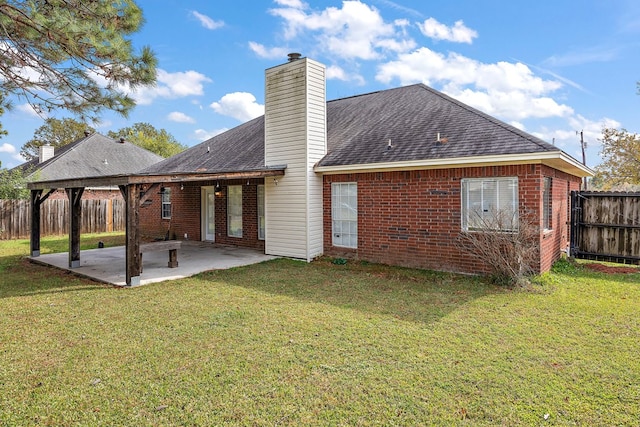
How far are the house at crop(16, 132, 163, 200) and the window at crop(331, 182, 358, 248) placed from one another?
645 inches

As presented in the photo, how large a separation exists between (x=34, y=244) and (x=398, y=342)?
11223mm

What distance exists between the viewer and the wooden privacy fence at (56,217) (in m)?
16.1

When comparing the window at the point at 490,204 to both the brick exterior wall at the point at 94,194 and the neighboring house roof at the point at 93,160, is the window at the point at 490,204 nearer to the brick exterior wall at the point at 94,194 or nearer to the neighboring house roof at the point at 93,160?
the neighboring house roof at the point at 93,160

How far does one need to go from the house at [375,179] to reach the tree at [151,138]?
105 ft

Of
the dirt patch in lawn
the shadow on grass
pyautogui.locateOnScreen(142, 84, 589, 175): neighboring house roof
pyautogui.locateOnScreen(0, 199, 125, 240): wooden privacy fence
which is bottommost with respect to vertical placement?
the shadow on grass

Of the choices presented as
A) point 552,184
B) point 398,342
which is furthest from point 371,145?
point 398,342

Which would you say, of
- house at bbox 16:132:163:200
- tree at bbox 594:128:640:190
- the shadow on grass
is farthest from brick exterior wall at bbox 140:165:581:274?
house at bbox 16:132:163:200

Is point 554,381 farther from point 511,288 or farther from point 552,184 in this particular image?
point 552,184

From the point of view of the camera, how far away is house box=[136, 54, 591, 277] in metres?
7.73

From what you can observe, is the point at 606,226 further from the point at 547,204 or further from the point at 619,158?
the point at 619,158

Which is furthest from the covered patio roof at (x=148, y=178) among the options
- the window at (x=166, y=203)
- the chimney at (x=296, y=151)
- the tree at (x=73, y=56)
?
the window at (x=166, y=203)

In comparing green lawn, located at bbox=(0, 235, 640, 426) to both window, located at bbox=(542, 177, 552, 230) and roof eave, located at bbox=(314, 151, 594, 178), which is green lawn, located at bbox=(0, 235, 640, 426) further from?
roof eave, located at bbox=(314, 151, 594, 178)

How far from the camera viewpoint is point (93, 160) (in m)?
23.1

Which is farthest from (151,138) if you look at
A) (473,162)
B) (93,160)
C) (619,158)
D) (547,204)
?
(619,158)
